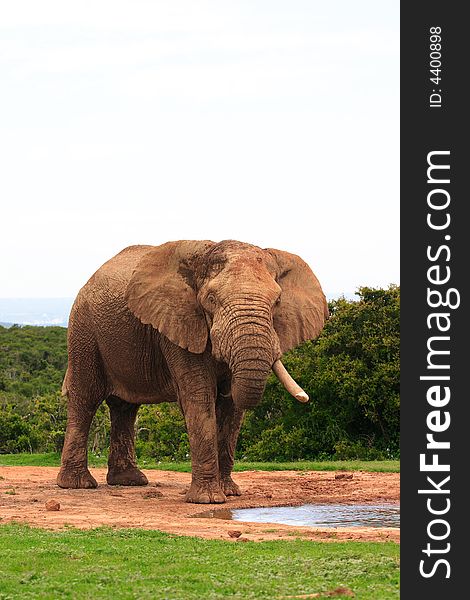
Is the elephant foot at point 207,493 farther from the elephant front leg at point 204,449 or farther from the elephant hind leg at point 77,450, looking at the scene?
the elephant hind leg at point 77,450

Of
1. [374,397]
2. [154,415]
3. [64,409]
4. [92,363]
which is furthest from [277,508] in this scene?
→ [64,409]

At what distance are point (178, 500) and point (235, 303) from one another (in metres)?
3.37

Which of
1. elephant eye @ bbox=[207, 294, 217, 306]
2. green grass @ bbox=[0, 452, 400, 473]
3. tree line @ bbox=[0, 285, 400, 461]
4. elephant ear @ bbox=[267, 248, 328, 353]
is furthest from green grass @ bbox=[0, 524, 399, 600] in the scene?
tree line @ bbox=[0, 285, 400, 461]

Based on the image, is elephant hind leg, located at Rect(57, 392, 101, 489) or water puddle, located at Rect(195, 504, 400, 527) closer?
water puddle, located at Rect(195, 504, 400, 527)

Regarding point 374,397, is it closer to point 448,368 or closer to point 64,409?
point 64,409

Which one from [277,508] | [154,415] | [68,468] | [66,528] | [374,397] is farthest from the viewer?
[154,415]

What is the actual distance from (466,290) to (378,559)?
8.42 ft

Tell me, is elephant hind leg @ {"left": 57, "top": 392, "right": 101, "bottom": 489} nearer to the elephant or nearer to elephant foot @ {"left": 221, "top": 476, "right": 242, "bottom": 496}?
the elephant

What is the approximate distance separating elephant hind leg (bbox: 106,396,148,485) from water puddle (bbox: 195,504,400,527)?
393 cm

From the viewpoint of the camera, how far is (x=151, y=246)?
1945cm

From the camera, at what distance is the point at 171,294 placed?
17047mm

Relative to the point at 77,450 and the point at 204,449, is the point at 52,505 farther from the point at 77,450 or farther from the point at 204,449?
the point at 77,450

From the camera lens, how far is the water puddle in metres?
14.8

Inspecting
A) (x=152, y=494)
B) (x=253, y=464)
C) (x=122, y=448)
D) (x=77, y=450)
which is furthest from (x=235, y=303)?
(x=253, y=464)
